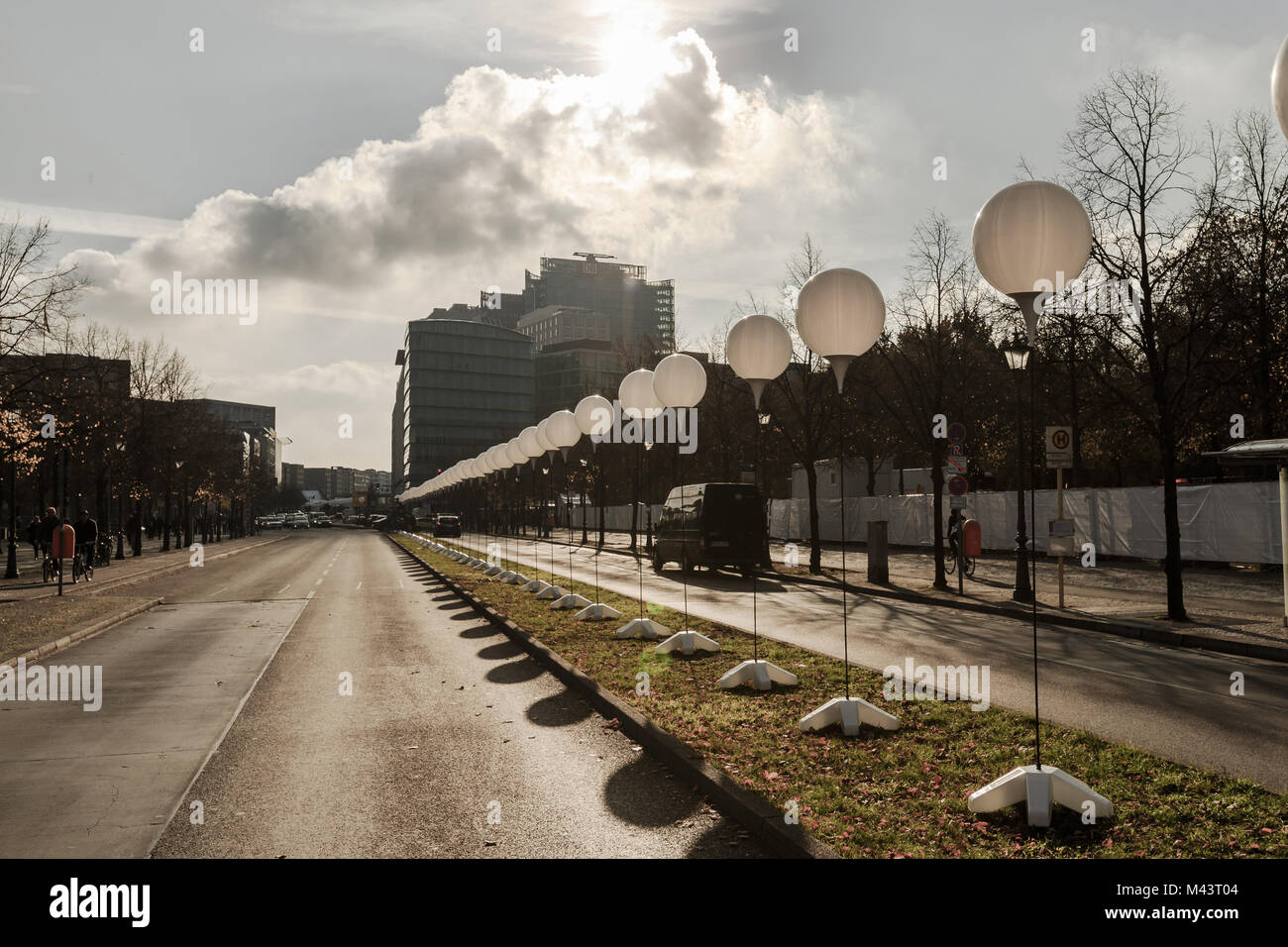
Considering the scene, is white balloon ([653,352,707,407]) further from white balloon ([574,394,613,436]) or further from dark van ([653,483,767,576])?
dark van ([653,483,767,576])

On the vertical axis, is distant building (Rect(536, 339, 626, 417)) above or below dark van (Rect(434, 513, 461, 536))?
above

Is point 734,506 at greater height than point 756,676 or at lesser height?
greater

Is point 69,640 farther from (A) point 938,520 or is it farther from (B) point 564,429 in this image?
(A) point 938,520

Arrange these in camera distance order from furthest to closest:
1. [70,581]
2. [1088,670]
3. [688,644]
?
[70,581]
[688,644]
[1088,670]

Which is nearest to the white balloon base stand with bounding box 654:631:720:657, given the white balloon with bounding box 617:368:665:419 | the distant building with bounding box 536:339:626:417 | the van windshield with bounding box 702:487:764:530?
the white balloon with bounding box 617:368:665:419

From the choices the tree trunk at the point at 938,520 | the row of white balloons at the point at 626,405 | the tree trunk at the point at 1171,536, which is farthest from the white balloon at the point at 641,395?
the tree trunk at the point at 938,520

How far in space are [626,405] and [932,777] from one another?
35.8ft

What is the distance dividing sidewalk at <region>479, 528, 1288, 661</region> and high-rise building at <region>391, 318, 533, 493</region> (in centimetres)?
13754

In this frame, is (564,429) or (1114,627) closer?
(1114,627)

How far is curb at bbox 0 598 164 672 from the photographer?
1201cm

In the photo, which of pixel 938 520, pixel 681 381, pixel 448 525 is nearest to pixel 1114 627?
pixel 938 520

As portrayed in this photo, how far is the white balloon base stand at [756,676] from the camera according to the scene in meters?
9.20

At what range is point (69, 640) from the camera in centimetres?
1419
